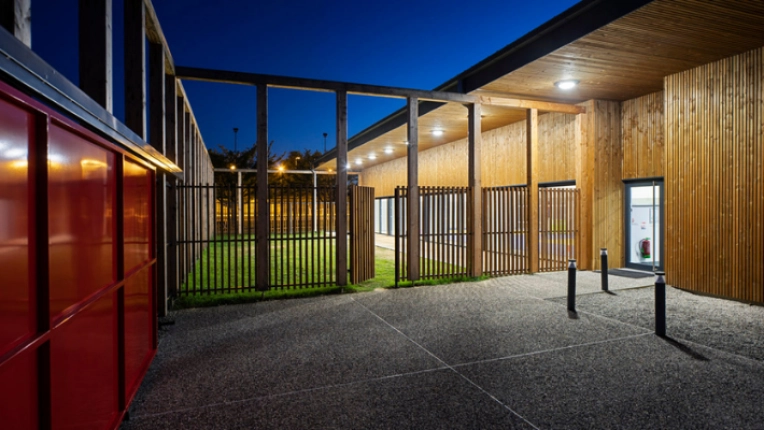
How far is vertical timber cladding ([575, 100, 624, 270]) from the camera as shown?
41.2ft

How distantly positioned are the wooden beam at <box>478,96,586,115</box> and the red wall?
32.3 feet

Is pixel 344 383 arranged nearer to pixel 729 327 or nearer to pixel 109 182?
pixel 109 182

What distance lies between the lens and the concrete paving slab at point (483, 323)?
5.76 meters

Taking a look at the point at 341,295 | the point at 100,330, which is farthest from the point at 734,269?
the point at 100,330

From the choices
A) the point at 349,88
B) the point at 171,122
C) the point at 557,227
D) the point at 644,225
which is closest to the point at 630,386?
the point at 349,88

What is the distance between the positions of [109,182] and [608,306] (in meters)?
8.09

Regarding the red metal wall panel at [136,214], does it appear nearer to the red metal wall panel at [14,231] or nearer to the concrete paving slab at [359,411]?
the concrete paving slab at [359,411]

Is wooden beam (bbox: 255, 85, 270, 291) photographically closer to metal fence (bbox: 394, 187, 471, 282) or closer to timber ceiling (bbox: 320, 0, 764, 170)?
metal fence (bbox: 394, 187, 471, 282)

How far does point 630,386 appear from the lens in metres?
4.44

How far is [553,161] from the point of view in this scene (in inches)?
556

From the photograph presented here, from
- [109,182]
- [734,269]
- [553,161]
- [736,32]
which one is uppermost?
[736,32]

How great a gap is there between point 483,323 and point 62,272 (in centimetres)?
586

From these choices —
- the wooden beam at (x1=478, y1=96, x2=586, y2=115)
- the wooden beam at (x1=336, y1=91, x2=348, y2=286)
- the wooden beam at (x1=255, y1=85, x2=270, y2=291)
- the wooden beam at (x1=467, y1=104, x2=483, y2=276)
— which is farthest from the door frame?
the wooden beam at (x1=255, y1=85, x2=270, y2=291)

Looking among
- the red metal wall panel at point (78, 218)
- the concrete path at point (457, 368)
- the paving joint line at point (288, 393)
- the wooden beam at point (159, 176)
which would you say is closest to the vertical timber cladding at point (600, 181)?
the concrete path at point (457, 368)
